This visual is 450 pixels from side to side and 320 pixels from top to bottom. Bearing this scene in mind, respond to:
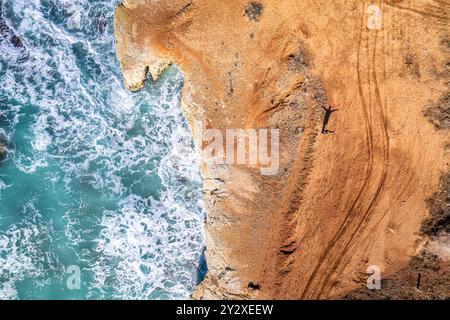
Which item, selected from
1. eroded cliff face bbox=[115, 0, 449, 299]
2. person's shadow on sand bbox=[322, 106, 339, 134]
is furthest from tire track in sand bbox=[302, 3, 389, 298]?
person's shadow on sand bbox=[322, 106, 339, 134]

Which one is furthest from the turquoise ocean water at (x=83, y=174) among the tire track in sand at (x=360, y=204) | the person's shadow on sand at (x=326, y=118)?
the person's shadow on sand at (x=326, y=118)

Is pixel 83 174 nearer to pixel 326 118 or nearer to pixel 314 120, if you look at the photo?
pixel 314 120

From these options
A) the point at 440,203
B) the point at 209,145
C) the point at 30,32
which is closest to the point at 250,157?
the point at 209,145

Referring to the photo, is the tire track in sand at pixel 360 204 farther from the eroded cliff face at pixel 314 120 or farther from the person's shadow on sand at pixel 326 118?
the person's shadow on sand at pixel 326 118

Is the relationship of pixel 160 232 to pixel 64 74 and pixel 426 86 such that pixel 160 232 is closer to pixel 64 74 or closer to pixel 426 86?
pixel 64 74

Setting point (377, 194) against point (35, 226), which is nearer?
point (377, 194)

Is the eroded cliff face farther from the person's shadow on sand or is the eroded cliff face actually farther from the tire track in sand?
the person's shadow on sand
